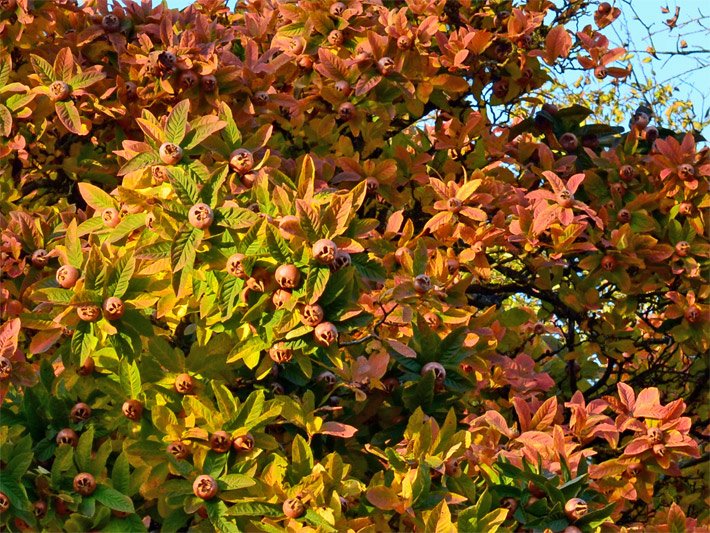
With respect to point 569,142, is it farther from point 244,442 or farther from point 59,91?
point 244,442

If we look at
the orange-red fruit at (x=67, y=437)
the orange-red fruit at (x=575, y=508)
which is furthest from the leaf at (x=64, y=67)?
the orange-red fruit at (x=575, y=508)

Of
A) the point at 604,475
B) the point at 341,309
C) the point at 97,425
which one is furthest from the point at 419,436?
the point at 97,425

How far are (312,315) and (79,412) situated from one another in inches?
28.9

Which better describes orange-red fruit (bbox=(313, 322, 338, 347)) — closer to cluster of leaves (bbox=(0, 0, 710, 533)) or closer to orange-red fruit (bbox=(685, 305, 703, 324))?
cluster of leaves (bbox=(0, 0, 710, 533))

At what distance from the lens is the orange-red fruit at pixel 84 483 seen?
2.28m

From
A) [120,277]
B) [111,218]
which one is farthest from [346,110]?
[120,277]

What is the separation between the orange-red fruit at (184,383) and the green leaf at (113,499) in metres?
0.27

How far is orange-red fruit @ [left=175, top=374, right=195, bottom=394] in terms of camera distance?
2379mm

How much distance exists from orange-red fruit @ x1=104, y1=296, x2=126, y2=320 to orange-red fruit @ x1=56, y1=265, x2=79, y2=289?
0.44 feet

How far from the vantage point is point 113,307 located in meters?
2.28

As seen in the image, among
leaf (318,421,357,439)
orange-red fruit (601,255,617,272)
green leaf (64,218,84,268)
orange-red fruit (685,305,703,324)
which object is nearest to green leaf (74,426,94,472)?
green leaf (64,218,84,268)

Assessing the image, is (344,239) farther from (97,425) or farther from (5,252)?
(5,252)

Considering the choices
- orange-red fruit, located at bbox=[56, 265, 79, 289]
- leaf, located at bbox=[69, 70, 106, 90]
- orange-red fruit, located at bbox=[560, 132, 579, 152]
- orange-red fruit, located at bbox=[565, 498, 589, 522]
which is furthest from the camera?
orange-red fruit, located at bbox=[560, 132, 579, 152]

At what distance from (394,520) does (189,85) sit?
154 centimetres
